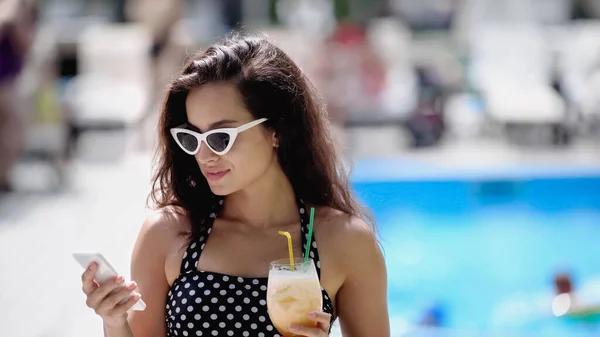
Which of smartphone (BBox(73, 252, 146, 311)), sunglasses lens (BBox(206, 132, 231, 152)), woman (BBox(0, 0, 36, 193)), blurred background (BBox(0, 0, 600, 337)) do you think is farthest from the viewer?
woman (BBox(0, 0, 36, 193))

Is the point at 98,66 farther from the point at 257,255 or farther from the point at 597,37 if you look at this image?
the point at 257,255

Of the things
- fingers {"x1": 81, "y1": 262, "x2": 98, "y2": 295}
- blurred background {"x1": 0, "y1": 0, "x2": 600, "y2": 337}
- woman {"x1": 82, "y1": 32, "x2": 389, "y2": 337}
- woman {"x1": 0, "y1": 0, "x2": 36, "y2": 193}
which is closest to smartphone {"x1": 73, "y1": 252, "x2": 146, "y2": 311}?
fingers {"x1": 81, "y1": 262, "x2": 98, "y2": 295}

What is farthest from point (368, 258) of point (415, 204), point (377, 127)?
point (377, 127)

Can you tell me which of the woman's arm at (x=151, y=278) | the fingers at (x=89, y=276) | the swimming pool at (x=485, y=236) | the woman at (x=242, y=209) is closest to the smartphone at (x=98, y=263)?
the fingers at (x=89, y=276)

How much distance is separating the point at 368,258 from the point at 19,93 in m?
5.72

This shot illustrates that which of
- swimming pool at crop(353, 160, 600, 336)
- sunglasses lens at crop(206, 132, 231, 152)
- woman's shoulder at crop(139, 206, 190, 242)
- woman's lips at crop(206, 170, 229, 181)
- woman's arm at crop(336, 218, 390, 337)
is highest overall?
sunglasses lens at crop(206, 132, 231, 152)

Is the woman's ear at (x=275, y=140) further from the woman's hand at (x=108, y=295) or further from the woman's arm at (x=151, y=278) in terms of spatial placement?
the woman's hand at (x=108, y=295)

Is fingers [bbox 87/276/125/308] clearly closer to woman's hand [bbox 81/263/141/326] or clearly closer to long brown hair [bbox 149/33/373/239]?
woman's hand [bbox 81/263/141/326]

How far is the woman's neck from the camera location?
2098mm

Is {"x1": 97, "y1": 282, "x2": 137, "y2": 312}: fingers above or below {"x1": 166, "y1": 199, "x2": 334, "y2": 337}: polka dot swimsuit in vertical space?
above

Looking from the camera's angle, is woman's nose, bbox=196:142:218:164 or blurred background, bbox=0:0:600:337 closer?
woman's nose, bbox=196:142:218:164

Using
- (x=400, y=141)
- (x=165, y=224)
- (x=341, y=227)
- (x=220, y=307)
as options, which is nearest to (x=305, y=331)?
(x=220, y=307)

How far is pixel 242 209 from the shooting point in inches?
83.2

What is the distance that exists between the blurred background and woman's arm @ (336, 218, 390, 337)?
1.55 m
